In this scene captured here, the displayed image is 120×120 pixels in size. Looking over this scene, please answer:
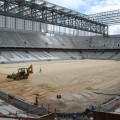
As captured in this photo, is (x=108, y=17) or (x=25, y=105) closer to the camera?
(x=25, y=105)

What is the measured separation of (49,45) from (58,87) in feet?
172

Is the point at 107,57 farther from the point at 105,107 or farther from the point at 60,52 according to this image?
the point at 105,107

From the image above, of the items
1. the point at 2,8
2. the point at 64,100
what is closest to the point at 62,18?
the point at 2,8

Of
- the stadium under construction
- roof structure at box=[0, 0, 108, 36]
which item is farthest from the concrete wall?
roof structure at box=[0, 0, 108, 36]

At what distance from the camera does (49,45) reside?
245 ft

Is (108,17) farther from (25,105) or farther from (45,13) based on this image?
(25,105)

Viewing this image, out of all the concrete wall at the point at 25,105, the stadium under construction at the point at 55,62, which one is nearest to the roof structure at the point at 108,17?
the stadium under construction at the point at 55,62

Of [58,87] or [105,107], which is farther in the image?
[58,87]

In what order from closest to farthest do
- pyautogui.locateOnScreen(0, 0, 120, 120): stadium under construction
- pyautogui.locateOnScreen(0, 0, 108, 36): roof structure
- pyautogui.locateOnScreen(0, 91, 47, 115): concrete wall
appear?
pyautogui.locateOnScreen(0, 91, 47, 115): concrete wall, pyautogui.locateOnScreen(0, 0, 120, 120): stadium under construction, pyautogui.locateOnScreen(0, 0, 108, 36): roof structure

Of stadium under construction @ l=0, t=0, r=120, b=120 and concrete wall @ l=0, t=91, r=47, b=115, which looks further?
stadium under construction @ l=0, t=0, r=120, b=120

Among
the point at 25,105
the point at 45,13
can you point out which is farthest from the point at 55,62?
the point at 25,105

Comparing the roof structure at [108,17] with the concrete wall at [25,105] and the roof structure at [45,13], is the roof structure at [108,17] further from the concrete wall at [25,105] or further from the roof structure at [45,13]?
the concrete wall at [25,105]

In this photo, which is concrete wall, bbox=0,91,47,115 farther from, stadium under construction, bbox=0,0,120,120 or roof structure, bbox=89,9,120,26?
roof structure, bbox=89,9,120,26

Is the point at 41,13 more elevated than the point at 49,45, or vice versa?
the point at 41,13
